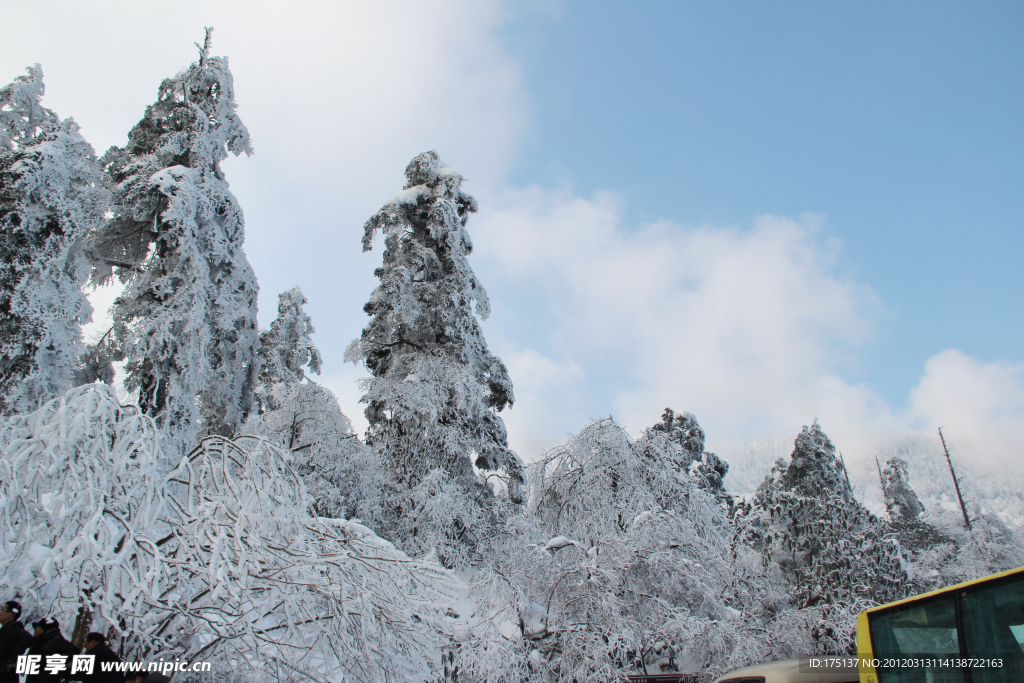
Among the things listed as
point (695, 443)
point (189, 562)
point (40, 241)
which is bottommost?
point (189, 562)

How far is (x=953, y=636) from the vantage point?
171 inches

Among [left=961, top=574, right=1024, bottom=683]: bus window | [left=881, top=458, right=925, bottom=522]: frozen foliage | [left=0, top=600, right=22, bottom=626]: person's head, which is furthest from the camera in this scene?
[left=881, top=458, right=925, bottom=522]: frozen foliage

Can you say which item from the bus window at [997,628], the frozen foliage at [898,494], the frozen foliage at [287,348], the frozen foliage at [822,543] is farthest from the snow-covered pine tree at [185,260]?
the frozen foliage at [898,494]

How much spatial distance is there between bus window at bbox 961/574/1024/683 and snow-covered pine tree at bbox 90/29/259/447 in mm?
15396

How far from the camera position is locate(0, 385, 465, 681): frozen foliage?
15.5 ft

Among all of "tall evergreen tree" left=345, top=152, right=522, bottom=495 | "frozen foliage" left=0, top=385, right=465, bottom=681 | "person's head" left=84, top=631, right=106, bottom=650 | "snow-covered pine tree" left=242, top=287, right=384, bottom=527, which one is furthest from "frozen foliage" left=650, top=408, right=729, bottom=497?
"person's head" left=84, top=631, right=106, bottom=650

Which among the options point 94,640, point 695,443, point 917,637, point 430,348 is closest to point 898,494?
point 695,443

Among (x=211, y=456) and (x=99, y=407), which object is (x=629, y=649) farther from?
(x=99, y=407)

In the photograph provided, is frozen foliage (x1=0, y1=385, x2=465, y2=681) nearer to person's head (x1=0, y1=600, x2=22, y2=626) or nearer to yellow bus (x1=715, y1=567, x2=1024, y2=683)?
person's head (x1=0, y1=600, x2=22, y2=626)

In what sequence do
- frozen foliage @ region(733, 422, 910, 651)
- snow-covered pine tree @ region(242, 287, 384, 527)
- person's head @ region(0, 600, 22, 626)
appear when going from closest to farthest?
person's head @ region(0, 600, 22, 626), snow-covered pine tree @ region(242, 287, 384, 527), frozen foliage @ region(733, 422, 910, 651)

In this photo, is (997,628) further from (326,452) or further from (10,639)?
(326,452)

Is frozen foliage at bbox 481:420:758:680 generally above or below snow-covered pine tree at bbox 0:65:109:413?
below

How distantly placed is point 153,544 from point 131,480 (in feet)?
2.56

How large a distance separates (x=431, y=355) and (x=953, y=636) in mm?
13978
